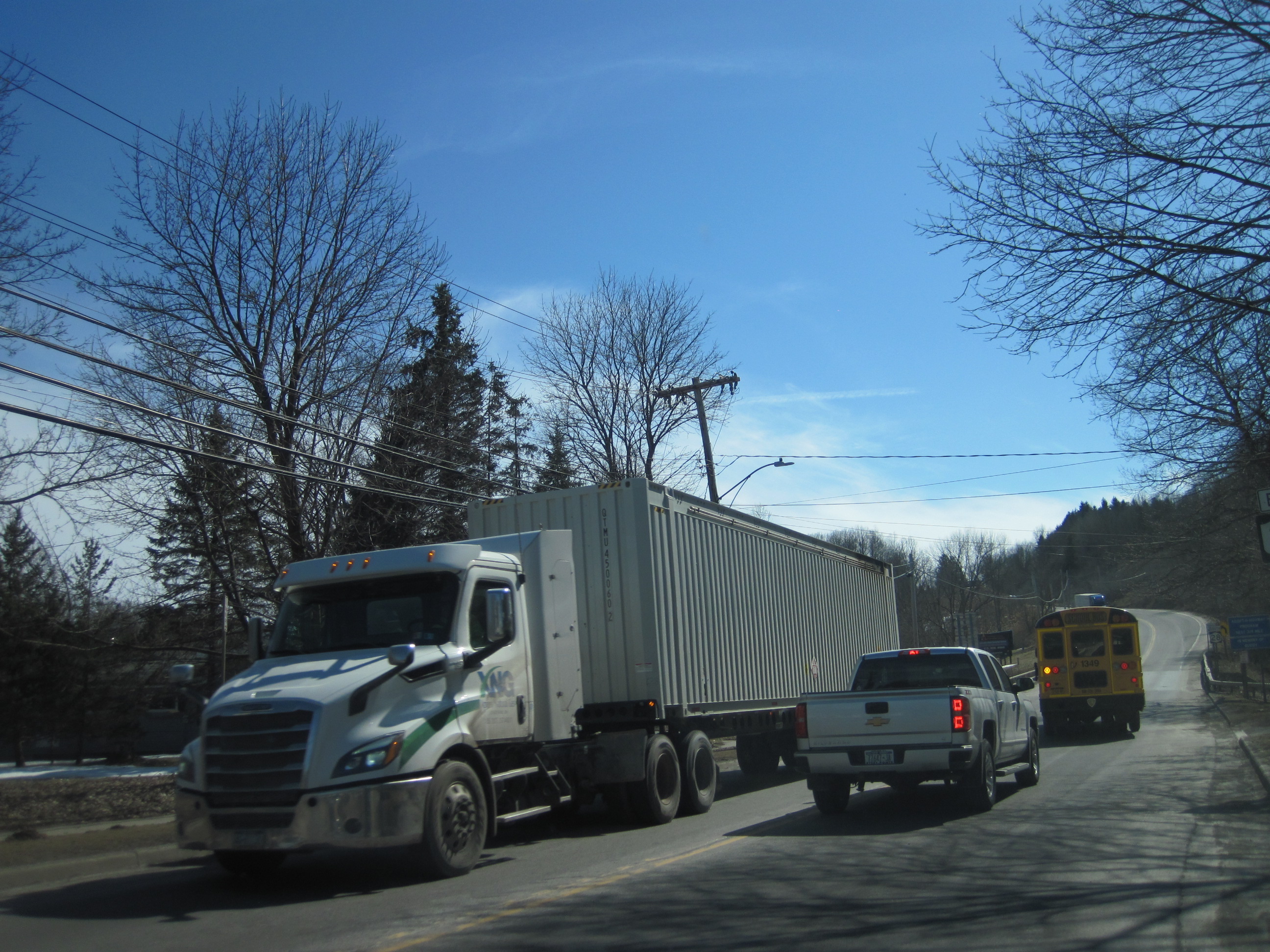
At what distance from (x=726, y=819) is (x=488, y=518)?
16.0 feet

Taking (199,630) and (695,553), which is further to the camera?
(199,630)

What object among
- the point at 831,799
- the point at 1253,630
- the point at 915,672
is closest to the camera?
the point at 831,799

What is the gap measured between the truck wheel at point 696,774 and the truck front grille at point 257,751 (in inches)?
226

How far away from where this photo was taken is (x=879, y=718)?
11.3m

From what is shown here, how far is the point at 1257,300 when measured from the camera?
9.75m

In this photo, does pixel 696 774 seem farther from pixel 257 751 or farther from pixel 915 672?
pixel 257 751

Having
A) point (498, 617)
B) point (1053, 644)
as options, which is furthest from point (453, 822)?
point (1053, 644)

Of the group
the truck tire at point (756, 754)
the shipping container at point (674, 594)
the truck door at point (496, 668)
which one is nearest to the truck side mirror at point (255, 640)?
the truck door at point (496, 668)

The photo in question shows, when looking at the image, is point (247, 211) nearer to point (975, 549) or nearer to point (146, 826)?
point (146, 826)

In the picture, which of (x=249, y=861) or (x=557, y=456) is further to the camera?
(x=557, y=456)

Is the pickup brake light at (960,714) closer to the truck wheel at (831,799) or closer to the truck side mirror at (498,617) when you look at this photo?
the truck wheel at (831,799)

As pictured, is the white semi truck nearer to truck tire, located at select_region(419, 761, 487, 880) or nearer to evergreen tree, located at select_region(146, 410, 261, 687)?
truck tire, located at select_region(419, 761, 487, 880)

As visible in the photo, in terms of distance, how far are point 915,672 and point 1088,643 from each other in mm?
14046

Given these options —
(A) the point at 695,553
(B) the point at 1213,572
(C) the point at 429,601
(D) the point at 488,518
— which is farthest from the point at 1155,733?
(C) the point at 429,601
